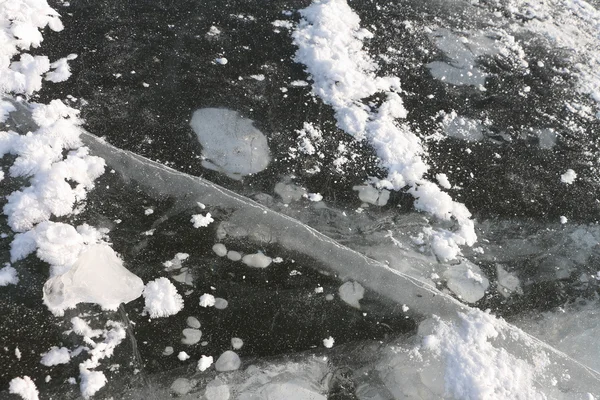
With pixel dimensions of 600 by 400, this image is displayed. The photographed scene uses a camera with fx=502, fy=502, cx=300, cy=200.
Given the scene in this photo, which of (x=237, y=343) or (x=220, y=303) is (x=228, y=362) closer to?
(x=237, y=343)

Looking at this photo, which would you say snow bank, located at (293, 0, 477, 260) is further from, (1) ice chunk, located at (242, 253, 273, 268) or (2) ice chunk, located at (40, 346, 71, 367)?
(2) ice chunk, located at (40, 346, 71, 367)

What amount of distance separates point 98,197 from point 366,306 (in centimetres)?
132

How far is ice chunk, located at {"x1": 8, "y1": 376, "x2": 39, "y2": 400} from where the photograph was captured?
5.74 feet

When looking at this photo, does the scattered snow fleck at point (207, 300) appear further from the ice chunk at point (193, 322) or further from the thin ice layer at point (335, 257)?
the thin ice layer at point (335, 257)

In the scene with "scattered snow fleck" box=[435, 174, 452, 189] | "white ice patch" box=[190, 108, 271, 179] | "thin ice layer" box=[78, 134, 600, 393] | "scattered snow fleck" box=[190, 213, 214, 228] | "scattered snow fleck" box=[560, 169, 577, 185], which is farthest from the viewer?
"scattered snow fleck" box=[560, 169, 577, 185]

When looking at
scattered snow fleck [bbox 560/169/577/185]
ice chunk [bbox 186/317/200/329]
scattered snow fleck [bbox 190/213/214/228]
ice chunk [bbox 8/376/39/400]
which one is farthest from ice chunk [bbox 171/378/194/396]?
scattered snow fleck [bbox 560/169/577/185]

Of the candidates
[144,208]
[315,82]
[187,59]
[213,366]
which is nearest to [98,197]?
[144,208]

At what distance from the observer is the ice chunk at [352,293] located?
2.21 metres

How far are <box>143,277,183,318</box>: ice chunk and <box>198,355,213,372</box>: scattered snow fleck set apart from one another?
229 mm


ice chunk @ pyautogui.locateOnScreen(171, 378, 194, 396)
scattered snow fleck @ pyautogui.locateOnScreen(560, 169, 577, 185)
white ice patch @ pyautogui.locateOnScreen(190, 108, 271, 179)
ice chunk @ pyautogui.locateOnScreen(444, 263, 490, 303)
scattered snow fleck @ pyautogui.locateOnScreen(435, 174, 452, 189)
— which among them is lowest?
ice chunk @ pyautogui.locateOnScreen(171, 378, 194, 396)

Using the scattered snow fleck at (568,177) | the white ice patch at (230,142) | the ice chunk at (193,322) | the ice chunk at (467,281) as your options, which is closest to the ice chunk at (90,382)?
the ice chunk at (193,322)

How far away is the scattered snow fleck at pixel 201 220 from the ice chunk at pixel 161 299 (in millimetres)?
314

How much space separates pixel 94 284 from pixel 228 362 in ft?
2.07

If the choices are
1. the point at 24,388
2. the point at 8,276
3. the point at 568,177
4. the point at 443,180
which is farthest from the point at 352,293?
the point at 568,177
